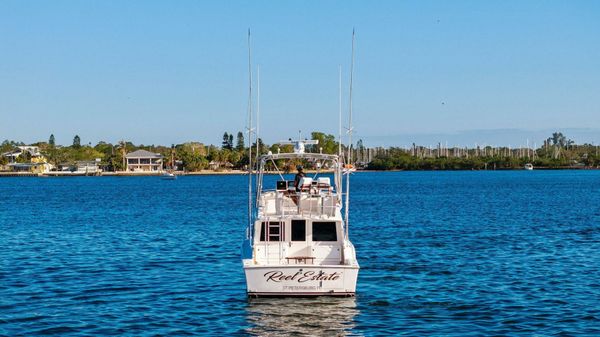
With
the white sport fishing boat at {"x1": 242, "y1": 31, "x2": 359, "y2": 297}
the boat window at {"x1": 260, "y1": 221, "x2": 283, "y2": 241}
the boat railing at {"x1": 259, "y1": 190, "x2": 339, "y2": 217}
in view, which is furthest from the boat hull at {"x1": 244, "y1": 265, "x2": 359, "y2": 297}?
the boat railing at {"x1": 259, "y1": 190, "x2": 339, "y2": 217}

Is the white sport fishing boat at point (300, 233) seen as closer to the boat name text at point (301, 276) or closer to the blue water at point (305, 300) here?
the boat name text at point (301, 276)

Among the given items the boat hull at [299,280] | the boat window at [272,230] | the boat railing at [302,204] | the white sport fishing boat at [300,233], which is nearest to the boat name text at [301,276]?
the boat hull at [299,280]

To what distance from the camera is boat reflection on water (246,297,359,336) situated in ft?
88.5

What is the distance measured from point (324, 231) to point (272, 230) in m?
1.99

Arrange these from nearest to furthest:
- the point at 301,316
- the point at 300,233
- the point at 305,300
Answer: the point at 301,316, the point at 305,300, the point at 300,233

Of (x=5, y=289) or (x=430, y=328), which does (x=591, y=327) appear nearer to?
(x=430, y=328)

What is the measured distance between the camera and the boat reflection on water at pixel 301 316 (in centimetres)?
2698

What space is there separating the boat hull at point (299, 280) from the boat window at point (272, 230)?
285 cm

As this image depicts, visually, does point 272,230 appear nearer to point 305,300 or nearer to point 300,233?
point 300,233

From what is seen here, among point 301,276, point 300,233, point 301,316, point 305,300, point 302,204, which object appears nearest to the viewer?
point 301,316

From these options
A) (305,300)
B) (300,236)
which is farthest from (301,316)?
(300,236)

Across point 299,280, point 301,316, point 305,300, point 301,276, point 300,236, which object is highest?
point 300,236

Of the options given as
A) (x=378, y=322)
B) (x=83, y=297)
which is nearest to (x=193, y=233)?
(x=83, y=297)

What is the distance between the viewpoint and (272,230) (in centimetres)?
3256
